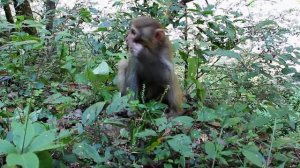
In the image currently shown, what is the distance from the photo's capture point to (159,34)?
4180mm

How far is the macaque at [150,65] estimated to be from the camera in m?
4.14

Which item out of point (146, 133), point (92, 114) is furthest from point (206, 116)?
point (92, 114)

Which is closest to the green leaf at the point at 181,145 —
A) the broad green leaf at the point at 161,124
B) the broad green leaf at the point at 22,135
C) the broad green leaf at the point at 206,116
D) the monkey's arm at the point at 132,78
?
the broad green leaf at the point at 161,124

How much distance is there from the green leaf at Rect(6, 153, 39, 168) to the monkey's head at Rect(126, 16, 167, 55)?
214 centimetres

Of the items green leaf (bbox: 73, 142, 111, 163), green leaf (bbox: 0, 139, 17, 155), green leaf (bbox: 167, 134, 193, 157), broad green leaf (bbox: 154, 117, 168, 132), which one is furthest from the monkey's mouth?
green leaf (bbox: 0, 139, 17, 155)

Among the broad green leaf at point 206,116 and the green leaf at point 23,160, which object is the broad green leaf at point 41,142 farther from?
the broad green leaf at point 206,116

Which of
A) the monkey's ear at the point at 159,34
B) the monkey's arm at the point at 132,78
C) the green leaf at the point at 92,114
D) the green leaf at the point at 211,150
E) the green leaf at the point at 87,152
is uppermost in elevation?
the monkey's ear at the point at 159,34

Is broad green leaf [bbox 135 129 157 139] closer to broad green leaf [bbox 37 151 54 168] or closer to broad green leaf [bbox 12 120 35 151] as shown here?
broad green leaf [bbox 37 151 54 168]

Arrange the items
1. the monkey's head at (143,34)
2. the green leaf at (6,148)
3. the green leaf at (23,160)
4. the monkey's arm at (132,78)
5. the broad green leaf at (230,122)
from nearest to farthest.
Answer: the green leaf at (23,160) < the green leaf at (6,148) < the broad green leaf at (230,122) < the monkey's head at (143,34) < the monkey's arm at (132,78)

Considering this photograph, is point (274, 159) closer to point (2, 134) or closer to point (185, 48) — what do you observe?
point (2, 134)

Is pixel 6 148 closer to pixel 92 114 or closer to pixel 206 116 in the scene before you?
pixel 92 114

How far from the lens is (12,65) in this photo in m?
4.26

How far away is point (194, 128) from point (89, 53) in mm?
1948

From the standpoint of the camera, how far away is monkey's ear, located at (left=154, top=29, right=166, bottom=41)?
4152 millimetres
